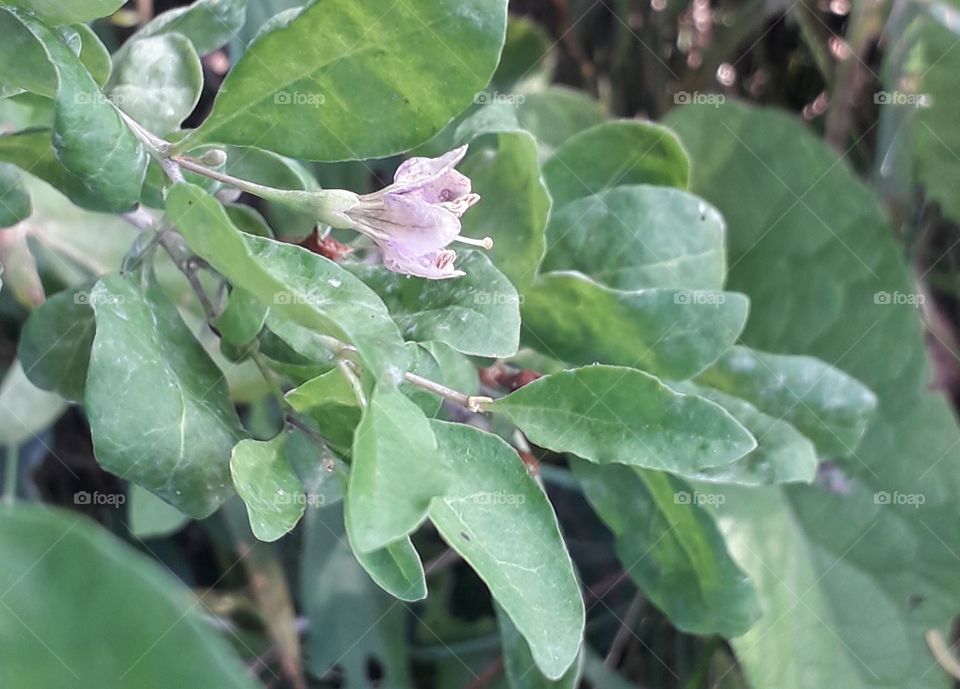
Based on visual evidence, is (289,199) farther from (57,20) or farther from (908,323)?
(908,323)

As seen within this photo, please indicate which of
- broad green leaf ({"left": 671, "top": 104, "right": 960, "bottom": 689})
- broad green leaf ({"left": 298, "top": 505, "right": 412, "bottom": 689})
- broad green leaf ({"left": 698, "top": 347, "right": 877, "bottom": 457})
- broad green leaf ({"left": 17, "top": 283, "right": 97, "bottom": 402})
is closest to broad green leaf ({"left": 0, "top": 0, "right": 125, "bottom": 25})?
broad green leaf ({"left": 17, "top": 283, "right": 97, "bottom": 402})

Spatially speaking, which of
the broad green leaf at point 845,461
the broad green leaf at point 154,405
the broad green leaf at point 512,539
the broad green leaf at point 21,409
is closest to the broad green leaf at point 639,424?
the broad green leaf at point 512,539

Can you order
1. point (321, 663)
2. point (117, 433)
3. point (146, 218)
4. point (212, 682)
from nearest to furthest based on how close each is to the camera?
point (212, 682), point (117, 433), point (146, 218), point (321, 663)

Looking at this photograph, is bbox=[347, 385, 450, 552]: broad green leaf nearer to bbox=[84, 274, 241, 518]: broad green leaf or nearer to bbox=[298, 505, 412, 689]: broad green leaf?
bbox=[84, 274, 241, 518]: broad green leaf

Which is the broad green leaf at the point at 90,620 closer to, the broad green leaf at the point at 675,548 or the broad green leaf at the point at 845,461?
the broad green leaf at the point at 675,548

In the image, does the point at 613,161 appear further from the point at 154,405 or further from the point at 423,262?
the point at 154,405

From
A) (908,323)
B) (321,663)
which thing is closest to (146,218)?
(321,663)

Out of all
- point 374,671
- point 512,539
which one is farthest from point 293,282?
point 374,671
